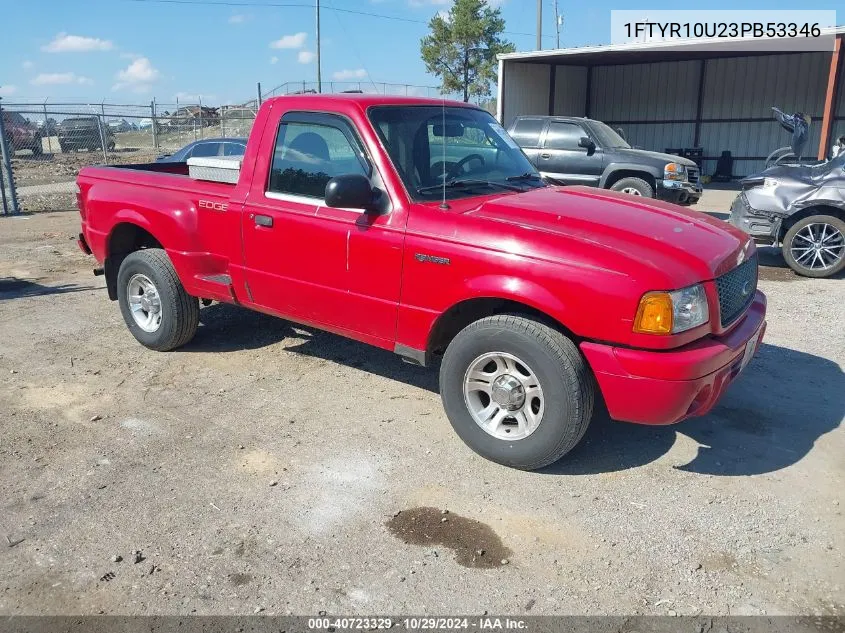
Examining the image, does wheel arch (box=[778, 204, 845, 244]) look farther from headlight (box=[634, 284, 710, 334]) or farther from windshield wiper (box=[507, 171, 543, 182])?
headlight (box=[634, 284, 710, 334])

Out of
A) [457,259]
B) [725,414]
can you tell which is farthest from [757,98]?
[457,259]

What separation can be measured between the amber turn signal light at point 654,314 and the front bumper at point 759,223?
619 centimetres

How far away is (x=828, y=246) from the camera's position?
8414 mm

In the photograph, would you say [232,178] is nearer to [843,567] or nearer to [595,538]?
[595,538]

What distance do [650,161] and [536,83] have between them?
1156 cm

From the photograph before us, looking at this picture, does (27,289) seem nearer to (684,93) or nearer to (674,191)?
(674,191)

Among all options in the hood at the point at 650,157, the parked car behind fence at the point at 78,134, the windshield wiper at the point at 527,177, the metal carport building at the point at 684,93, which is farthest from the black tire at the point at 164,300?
the parked car behind fence at the point at 78,134

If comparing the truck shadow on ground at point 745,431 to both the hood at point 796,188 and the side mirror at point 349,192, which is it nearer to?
the side mirror at point 349,192

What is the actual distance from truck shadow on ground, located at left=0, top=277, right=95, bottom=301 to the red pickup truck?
2.91 m

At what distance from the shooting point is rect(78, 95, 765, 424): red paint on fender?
3357 millimetres

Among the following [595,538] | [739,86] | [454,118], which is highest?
[739,86]

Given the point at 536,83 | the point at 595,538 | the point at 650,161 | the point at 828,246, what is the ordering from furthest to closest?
the point at 536,83 < the point at 650,161 < the point at 828,246 < the point at 595,538

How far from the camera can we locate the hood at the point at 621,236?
336cm

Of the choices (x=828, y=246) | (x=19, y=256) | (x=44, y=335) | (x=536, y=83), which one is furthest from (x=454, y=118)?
(x=536, y=83)
